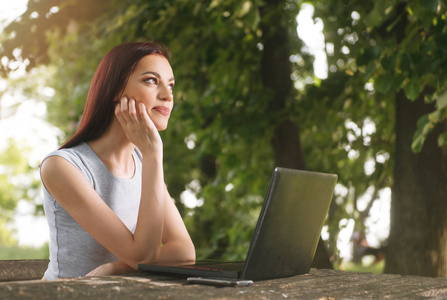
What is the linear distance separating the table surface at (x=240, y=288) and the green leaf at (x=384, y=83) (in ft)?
4.81

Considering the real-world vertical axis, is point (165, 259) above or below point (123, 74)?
below

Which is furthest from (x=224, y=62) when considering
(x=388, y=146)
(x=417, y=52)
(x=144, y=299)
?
(x=144, y=299)

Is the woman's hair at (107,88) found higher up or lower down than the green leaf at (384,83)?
lower down

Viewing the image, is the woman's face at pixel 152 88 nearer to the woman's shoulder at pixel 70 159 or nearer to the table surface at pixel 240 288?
the woman's shoulder at pixel 70 159

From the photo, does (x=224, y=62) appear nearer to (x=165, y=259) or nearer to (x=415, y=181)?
(x=415, y=181)

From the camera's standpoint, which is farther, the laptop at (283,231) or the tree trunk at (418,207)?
the tree trunk at (418,207)

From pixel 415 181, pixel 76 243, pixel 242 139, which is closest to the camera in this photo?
pixel 76 243

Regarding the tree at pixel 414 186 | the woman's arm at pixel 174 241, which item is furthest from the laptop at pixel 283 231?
the tree at pixel 414 186

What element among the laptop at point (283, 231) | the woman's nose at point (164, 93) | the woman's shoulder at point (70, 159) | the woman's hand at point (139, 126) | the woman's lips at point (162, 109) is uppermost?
the woman's nose at point (164, 93)

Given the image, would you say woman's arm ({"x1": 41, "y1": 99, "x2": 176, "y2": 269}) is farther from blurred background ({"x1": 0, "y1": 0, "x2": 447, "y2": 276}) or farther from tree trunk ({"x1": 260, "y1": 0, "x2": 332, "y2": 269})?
tree trunk ({"x1": 260, "y1": 0, "x2": 332, "y2": 269})

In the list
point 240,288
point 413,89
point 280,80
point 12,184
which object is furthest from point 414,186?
point 12,184

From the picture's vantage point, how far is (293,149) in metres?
4.93

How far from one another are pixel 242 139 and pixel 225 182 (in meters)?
0.55

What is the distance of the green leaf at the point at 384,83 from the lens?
3020 millimetres
